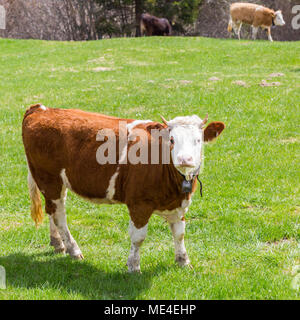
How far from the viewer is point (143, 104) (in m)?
14.1

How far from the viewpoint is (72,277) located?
5.85 metres

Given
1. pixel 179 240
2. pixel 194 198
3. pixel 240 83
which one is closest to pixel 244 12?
pixel 240 83

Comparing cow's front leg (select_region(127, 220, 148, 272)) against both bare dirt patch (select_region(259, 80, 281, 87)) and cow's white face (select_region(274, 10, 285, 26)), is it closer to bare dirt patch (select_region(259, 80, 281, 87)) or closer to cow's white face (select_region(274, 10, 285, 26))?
bare dirt patch (select_region(259, 80, 281, 87))

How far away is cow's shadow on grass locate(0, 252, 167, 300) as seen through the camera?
5364 millimetres

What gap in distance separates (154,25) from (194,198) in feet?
73.8

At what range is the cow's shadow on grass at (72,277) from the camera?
17.6 feet

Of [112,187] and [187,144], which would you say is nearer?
[187,144]

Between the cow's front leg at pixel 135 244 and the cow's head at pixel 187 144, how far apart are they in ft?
2.81

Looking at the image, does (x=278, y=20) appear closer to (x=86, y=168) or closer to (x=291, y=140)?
(x=291, y=140)

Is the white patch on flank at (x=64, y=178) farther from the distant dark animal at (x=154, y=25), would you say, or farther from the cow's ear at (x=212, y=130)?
the distant dark animal at (x=154, y=25)

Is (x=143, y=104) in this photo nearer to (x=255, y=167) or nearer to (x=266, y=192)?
(x=255, y=167)

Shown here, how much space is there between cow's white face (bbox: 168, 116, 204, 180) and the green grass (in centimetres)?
128

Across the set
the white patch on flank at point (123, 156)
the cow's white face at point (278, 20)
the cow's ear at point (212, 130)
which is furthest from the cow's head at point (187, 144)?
the cow's white face at point (278, 20)

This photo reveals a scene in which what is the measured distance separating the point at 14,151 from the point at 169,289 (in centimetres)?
686
